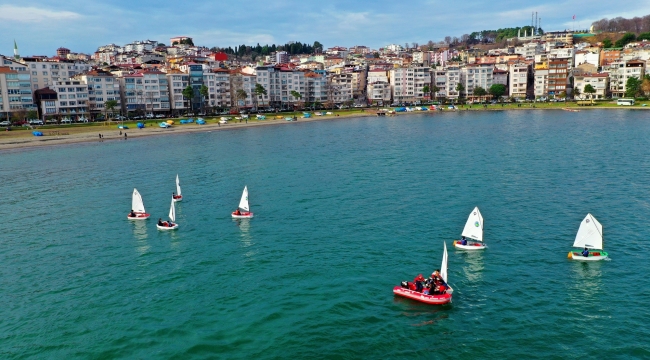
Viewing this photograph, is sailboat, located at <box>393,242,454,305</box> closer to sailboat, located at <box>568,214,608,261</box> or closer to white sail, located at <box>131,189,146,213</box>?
sailboat, located at <box>568,214,608,261</box>

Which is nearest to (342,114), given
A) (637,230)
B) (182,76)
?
(182,76)

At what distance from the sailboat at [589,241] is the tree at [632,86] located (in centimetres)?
17571

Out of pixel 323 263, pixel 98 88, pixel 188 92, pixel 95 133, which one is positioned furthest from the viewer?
pixel 188 92

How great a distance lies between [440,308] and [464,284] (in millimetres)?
3733

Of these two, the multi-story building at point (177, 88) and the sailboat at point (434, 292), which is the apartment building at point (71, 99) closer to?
the multi-story building at point (177, 88)

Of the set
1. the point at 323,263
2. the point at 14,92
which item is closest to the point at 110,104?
the point at 14,92

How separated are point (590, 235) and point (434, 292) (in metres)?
13.7

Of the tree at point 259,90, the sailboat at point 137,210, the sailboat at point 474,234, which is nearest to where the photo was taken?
the sailboat at point 474,234

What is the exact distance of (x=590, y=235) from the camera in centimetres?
3497

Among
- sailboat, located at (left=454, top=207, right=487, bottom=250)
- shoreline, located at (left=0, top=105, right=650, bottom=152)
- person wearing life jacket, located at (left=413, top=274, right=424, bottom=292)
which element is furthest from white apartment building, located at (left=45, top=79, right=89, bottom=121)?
person wearing life jacket, located at (left=413, top=274, right=424, bottom=292)

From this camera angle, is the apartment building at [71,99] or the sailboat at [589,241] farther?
the apartment building at [71,99]

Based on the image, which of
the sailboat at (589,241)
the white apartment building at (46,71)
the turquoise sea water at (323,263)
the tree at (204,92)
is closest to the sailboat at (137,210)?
the turquoise sea water at (323,263)

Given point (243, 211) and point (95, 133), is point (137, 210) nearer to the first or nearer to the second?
point (243, 211)

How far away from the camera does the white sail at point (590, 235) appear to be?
34812 millimetres
